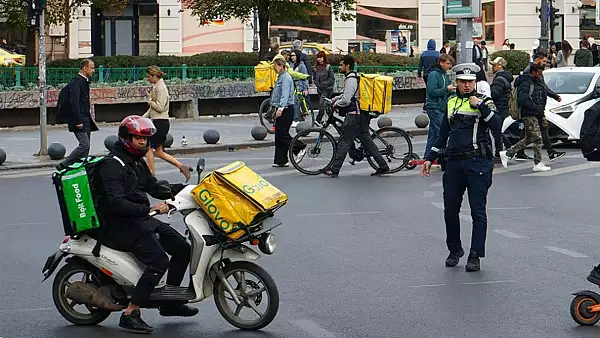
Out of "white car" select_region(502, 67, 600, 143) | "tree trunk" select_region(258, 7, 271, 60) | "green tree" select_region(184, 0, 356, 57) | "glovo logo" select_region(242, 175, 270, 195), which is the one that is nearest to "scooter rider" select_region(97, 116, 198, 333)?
"glovo logo" select_region(242, 175, 270, 195)

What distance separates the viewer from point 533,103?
17906mm

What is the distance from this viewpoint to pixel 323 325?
843 centimetres

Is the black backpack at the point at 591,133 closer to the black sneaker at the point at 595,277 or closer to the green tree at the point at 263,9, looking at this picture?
the black sneaker at the point at 595,277

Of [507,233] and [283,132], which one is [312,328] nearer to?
[507,233]

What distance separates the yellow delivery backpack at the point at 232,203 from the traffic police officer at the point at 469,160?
303 centimetres

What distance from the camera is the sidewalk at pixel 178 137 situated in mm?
20641

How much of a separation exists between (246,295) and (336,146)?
31.4 ft

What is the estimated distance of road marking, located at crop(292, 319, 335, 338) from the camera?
816 cm

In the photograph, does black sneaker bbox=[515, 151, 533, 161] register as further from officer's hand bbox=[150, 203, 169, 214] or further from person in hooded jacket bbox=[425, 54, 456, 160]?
officer's hand bbox=[150, 203, 169, 214]

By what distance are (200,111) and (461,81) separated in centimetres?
1871

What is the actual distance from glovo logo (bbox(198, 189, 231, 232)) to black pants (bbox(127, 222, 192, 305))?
42cm

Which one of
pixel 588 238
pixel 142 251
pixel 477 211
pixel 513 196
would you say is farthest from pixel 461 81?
pixel 513 196

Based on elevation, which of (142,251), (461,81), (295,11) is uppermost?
(295,11)

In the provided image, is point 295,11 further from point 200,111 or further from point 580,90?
point 580,90
